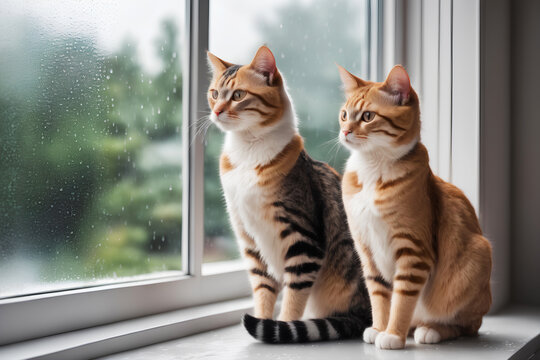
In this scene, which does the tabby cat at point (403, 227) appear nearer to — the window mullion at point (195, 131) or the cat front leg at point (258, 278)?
the cat front leg at point (258, 278)

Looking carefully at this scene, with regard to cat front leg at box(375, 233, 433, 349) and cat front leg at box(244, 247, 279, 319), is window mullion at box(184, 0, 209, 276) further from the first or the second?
cat front leg at box(375, 233, 433, 349)

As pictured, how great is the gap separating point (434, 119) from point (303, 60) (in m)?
0.49

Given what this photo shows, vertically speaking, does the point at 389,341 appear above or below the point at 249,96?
below

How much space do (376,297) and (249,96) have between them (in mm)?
545

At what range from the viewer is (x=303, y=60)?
1.72m

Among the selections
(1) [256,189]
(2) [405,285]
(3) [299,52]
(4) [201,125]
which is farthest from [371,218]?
(3) [299,52]

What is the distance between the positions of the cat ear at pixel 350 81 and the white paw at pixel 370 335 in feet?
1.81

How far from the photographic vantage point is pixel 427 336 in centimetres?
116

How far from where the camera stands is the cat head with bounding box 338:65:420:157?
1.09m

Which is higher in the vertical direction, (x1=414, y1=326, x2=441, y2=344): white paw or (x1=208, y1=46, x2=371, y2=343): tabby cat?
(x1=208, y1=46, x2=371, y2=343): tabby cat

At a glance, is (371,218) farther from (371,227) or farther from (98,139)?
(98,139)

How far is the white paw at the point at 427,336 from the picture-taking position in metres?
1.15

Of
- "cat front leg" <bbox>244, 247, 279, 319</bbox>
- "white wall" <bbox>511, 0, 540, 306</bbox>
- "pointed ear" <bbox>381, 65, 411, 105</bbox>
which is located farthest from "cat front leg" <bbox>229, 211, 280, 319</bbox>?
"white wall" <bbox>511, 0, 540, 306</bbox>

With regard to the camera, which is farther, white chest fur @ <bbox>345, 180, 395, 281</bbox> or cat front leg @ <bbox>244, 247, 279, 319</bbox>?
cat front leg @ <bbox>244, 247, 279, 319</bbox>
